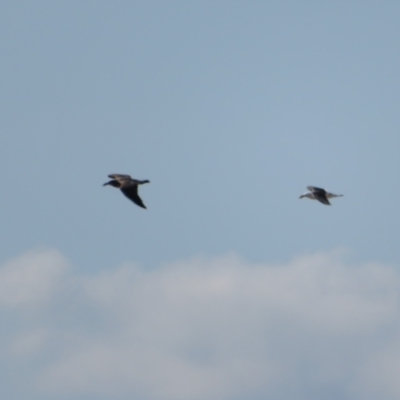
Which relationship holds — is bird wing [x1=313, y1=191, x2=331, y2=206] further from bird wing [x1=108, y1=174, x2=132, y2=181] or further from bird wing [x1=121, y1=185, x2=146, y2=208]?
bird wing [x1=121, y1=185, x2=146, y2=208]

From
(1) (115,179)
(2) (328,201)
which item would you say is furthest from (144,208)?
(2) (328,201)

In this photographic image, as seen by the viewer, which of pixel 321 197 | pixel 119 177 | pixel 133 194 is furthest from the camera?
pixel 321 197

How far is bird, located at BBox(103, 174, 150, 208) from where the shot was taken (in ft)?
321

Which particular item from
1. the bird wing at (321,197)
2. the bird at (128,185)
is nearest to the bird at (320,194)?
the bird wing at (321,197)

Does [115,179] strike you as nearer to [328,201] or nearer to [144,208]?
[144,208]

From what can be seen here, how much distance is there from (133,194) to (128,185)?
37.3 inches

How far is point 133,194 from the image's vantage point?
98438mm

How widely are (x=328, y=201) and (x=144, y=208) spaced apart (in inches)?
583

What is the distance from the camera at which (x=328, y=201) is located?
10538 centimetres

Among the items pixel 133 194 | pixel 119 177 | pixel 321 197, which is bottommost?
pixel 133 194

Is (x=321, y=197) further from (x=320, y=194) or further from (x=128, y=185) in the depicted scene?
(x=128, y=185)

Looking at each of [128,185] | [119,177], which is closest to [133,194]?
[128,185]

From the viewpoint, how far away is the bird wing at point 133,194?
9762 centimetres

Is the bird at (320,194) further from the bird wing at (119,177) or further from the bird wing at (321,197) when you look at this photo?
the bird wing at (119,177)
